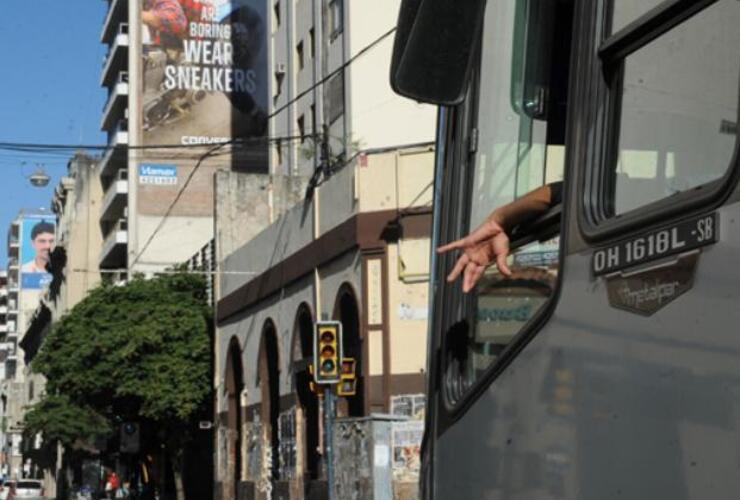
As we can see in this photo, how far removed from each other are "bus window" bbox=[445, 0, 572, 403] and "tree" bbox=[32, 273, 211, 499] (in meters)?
38.6

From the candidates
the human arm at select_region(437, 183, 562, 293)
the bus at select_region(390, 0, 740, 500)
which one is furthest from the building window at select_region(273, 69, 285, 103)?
the human arm at select_region(437, 183, 562, 293)

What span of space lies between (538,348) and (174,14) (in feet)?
226

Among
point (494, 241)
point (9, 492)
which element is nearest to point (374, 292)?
point (494, 241)

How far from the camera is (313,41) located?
45.7 metres

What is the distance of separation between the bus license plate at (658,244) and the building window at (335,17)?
38887 millimetres

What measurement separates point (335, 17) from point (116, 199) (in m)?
34.1

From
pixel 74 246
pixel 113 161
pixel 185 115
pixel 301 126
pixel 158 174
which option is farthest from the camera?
pixel 74 246

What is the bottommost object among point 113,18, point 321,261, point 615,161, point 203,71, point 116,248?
point 615,161

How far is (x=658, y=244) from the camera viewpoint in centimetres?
304

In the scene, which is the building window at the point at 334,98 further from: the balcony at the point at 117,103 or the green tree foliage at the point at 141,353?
the balcony at the point at 117,103

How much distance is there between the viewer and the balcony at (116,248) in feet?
237

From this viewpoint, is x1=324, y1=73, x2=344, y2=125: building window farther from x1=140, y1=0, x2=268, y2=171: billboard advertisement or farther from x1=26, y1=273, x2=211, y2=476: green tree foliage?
x1=140, y1=0, x2=268, y2=171: billboard advertisement

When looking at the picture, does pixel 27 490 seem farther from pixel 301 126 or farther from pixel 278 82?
pixel 301 126

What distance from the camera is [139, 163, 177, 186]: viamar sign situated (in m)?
68.5
